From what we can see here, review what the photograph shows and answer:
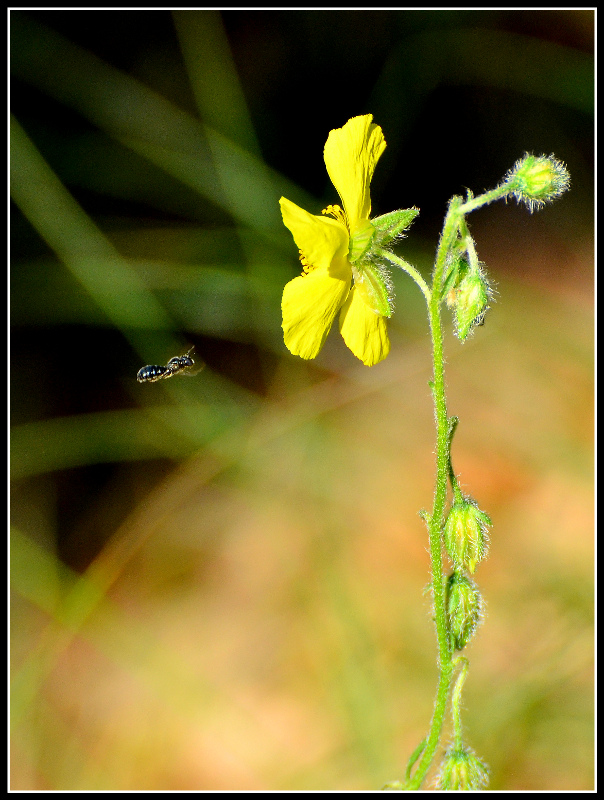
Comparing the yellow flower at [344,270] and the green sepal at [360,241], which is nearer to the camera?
the yellow flower at [344,270]

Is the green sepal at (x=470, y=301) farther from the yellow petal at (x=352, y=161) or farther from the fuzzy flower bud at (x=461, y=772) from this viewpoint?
the fuzzy flower bud at (x=461, y=772)

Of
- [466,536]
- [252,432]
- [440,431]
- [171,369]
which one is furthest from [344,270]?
[252,432]

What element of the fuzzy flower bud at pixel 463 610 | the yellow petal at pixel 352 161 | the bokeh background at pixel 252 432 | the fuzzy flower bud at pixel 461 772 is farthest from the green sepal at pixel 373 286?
the bokeh background at pixel 252 432

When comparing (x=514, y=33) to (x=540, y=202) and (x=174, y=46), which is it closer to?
(x=174, y=46)

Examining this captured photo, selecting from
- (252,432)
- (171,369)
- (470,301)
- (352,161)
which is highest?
(252,432)

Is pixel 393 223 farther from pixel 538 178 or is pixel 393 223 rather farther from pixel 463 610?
pixel 463 610

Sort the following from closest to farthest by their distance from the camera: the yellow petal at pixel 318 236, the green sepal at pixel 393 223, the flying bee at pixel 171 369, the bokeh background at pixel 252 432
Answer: the yellow petal at pixel 318 236, the green sepal at pixel 393 223, the flying bee at pixel 171 369, the bokeh background at pixel 252 432
